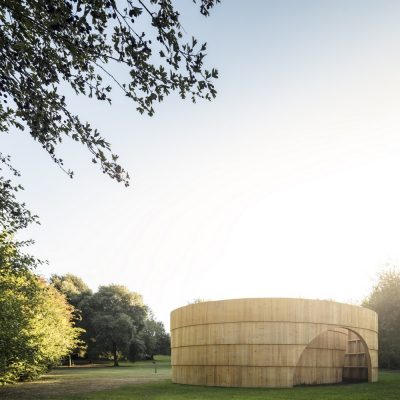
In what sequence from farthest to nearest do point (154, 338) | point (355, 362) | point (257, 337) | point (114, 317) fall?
1. point (154, 338)
2. point (114, 317)
3. point (355, 362)
4. point (257, 337)

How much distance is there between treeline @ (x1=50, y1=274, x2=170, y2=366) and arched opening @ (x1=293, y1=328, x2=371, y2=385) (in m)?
33.5

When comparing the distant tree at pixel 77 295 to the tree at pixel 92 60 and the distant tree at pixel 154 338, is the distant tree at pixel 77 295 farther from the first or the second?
the tree at pixel 92 60

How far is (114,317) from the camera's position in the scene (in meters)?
52.9

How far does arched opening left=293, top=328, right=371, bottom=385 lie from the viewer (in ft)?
66.9

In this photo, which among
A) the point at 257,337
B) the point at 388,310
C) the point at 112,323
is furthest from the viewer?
the point at 112,323

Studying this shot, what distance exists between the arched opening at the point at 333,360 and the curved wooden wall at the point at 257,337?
112 mm

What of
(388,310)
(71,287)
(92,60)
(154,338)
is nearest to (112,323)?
(154,338)

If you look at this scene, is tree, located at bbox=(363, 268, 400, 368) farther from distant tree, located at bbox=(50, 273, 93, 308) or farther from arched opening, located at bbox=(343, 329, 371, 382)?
distant tree, located at bbox=(50, 273, 93, 308)

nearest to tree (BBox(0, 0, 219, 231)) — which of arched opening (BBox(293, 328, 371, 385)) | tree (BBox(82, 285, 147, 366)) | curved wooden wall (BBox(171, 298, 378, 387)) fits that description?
curved wooden wall (BBox(171, 298, 378, 387))

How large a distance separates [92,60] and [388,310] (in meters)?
36.9

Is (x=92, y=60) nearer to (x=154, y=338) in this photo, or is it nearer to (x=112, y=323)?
(x=112, y=323)

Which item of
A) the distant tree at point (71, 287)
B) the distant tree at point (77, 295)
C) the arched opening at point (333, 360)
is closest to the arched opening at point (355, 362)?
the arched opening at point (333, 360)

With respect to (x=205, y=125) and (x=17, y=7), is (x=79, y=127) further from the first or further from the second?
(x=205, y=125)

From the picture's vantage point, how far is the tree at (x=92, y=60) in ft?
15.5
